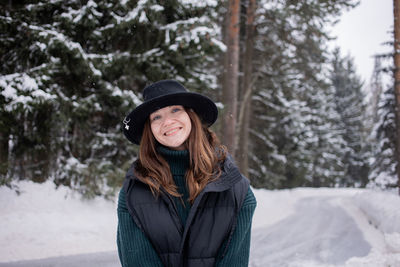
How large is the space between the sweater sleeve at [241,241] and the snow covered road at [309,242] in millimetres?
3417

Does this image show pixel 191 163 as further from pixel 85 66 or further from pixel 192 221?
pixel 85 66

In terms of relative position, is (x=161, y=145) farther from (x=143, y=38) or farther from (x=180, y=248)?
(x=143, y=38)

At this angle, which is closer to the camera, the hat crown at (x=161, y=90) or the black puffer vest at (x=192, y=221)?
the black puffer vest at (x=192, y=221)

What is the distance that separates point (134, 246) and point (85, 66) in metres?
6.38

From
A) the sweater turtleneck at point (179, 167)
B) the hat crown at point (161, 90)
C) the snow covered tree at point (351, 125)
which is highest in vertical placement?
the hat crown at point (161, 90)

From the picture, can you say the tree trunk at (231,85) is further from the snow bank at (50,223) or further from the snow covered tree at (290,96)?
the snow bank at (50,223)

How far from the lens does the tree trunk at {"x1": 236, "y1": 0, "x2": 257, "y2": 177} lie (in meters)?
13.9

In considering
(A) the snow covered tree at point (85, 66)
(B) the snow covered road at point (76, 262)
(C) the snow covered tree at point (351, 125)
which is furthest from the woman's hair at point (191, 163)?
(C) the snow covered tree at point (351, 125)

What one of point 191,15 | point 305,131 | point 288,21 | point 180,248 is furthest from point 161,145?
point 305,131

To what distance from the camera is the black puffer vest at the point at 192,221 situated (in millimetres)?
2217

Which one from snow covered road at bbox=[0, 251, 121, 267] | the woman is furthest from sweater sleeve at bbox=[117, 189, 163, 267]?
snow covered road at bbox=[0, 251, 121, 267]

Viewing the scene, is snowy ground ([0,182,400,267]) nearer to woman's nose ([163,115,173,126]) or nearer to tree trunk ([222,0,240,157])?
tree trunk ([222,0,240,157])

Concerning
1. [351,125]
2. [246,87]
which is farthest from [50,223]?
[351,125]

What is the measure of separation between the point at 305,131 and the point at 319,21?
10108mm
